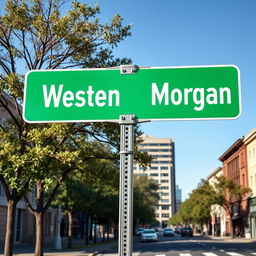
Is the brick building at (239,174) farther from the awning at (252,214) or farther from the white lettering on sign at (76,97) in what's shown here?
the white lettering on sign at (76,97)

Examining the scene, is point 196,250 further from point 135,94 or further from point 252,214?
point 252,214

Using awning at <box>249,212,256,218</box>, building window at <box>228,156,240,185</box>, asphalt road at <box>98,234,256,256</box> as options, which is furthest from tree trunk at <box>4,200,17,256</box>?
building window at <box>228,156,240,185</box>

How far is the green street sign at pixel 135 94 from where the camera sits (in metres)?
3.30

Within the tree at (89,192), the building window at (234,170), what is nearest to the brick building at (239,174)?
the building window at (234,170)

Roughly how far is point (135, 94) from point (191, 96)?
0.46 m

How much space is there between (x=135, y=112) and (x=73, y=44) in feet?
47.4

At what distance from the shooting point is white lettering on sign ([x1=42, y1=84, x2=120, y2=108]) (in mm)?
3395

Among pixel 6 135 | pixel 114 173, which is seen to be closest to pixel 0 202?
pixel 114 173

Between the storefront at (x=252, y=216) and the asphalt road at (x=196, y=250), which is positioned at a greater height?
the storefront at (x=252, y=216)

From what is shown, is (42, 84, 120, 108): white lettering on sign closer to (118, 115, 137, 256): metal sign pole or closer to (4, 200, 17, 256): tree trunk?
(118, 115, 137, 256): metal sign pole


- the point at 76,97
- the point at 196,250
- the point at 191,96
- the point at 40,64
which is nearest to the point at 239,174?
the point at 196,250

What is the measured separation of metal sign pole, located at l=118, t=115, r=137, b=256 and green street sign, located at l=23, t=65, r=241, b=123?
0.42 feet

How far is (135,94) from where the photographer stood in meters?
3.37

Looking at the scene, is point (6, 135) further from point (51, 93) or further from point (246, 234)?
point (246, 234)
